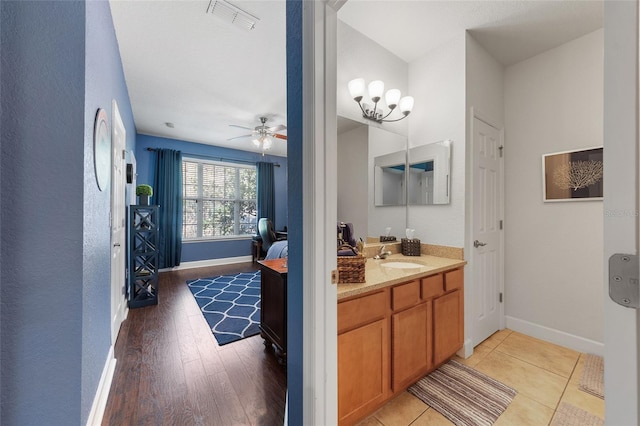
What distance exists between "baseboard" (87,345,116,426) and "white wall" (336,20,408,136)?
245 centimetres

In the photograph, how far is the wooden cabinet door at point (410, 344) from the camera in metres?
1.52

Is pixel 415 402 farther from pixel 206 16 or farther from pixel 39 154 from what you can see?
pixel 206 16

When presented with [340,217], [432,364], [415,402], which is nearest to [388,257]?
[340,217]

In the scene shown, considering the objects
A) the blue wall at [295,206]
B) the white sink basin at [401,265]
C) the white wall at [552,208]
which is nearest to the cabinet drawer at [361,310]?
the blue wall at [295,206]

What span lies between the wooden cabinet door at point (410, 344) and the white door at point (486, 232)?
0.74m

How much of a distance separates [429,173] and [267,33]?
191 cm

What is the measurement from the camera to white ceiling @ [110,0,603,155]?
1884 millimetres

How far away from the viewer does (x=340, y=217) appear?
2.24 m

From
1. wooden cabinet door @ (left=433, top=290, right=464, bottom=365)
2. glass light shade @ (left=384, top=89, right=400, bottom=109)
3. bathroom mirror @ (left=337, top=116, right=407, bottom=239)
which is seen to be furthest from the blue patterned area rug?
glass light shade @ (left=384, top=89, right=400, bottom=109)

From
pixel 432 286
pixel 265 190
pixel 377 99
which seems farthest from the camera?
pixel 265 190

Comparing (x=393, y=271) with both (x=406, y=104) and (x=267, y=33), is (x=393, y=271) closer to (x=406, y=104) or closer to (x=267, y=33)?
(x=406, y=104)

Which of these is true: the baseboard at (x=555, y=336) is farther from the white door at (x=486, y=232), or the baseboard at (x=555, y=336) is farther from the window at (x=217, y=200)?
the window at (x=217, y=200)

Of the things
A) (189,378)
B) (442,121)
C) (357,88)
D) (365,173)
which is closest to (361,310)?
(365,173)

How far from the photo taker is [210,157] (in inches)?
221
